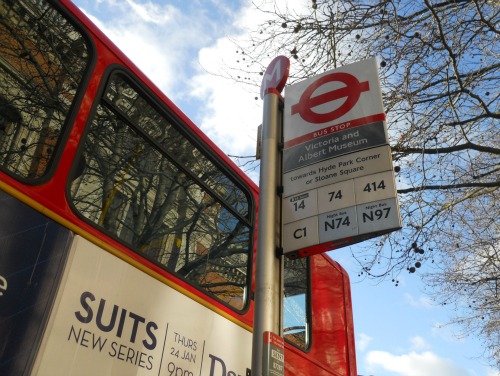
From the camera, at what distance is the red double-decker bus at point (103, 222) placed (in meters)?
2.13

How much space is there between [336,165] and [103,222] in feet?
4.16

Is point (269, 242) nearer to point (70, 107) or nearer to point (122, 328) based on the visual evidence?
point (122, 328)

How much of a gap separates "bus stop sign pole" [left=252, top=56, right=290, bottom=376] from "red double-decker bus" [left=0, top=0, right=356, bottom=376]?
70 centimetres

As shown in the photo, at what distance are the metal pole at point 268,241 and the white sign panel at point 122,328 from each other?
0.71 meters

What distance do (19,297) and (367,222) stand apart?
162cm

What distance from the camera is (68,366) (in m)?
2.12

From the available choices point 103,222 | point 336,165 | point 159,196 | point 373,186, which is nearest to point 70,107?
point 103,222

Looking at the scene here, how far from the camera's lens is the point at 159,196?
9.87 feet

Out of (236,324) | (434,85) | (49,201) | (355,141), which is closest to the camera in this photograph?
(49,201)

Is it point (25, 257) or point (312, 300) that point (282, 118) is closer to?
point (25, 257)

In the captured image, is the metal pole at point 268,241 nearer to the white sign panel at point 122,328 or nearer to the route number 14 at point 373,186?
the route number 14 at point 373,186

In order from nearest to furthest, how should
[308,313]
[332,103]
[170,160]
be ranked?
1. [332,103]
2. [170,160]
3. [308,313]

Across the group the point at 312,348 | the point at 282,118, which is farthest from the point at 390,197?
the point at 312,348

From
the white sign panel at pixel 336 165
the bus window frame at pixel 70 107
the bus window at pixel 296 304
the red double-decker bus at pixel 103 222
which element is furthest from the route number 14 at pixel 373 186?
the bus window at pixel 296 304
